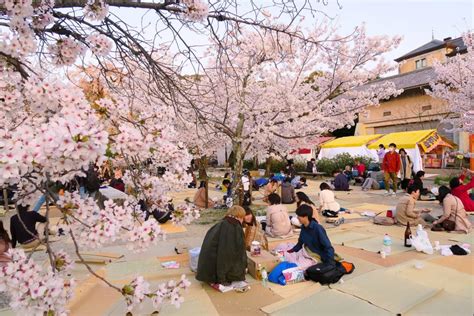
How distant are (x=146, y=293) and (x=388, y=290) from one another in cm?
312

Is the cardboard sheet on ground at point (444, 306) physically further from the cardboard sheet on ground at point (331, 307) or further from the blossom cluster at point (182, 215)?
the blossom cluster at point (182, 215)

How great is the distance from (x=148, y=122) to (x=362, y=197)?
10.6 metres

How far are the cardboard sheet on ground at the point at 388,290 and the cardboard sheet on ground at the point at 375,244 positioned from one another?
128 cm

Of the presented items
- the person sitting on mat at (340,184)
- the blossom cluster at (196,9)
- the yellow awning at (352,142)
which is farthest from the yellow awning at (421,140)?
the blossom cluster at (196,9)

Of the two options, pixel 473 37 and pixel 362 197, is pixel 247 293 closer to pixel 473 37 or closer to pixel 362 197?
pixel 362 197

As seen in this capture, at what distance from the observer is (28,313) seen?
1.89m

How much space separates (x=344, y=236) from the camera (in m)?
6.84

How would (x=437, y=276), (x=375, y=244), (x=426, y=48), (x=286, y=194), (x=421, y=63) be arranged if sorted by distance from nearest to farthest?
(x=437, y=276)
(x=375, y=244)
(x=286, y=194)
(x=426, y=48)
(x=421, y=63)

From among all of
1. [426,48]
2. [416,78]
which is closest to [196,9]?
[416,78]

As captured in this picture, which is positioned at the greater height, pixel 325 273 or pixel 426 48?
pixel 426 48

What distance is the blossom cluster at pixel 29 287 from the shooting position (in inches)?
74.5

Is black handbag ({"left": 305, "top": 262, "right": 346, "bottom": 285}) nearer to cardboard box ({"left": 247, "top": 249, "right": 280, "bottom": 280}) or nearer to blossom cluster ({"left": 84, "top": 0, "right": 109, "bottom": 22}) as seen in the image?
cardboard box ({"left": 247, "top": 249, "right": 280, "bottom": 280})

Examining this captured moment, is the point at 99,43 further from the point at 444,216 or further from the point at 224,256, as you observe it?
the point at 444,216

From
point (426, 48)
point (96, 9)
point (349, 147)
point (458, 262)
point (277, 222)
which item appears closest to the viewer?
point (96, 9)
